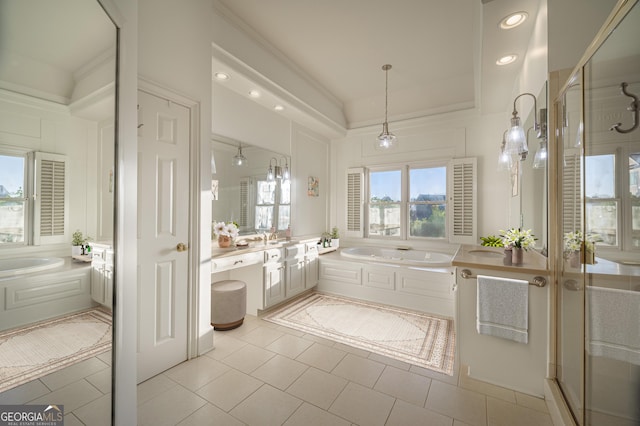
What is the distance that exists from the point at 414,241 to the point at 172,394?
150 inches

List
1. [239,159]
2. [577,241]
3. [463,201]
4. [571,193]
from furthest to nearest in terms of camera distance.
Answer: [463,201] < [239,159] < [571,193] < [577,241]

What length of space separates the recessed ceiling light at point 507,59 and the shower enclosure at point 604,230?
1.20 meters

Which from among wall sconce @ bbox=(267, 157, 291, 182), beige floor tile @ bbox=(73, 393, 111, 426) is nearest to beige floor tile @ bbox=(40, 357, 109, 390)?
beige floor tile @ bbox=(73, 393, 111, 426)

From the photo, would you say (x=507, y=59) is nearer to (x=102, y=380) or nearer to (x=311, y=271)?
(x=311, y=271)

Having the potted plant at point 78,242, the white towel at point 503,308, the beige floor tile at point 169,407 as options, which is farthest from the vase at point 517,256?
the potted plant at point 78,242

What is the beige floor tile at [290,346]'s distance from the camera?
7.78 feet

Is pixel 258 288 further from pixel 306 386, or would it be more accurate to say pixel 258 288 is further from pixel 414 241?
pixel 414 241

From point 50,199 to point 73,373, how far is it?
0.56 meters

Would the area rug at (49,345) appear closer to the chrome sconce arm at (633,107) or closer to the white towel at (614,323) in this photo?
the white towel at (614,323)

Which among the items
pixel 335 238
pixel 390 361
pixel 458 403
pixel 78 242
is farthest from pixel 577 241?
pixel 335 238

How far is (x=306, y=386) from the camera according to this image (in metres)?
1.91

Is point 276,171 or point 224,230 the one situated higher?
point 276,171

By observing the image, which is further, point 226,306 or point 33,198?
point 226,306

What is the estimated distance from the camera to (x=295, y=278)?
11.9 ft
